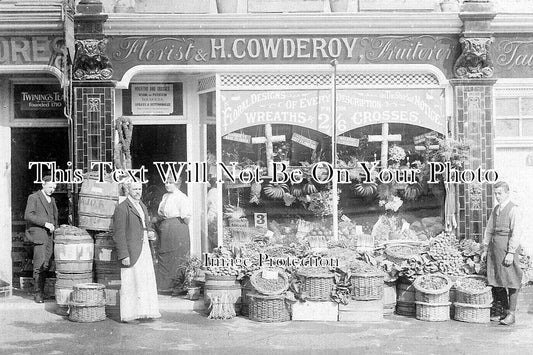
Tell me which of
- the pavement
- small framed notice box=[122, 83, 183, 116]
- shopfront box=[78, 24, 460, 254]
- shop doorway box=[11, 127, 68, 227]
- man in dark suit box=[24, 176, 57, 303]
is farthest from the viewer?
shop doorway box=[11, 127, 68, 227]

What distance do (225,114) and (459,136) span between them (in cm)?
345

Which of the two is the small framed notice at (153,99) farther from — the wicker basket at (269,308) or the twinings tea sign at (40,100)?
the wicker basket at (269,308)

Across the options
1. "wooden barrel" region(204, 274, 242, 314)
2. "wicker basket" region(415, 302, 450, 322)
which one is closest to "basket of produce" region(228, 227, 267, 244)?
"wooden barrel" region(204, 274, 242, 314)

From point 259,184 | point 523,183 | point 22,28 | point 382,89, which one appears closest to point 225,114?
point 259,184

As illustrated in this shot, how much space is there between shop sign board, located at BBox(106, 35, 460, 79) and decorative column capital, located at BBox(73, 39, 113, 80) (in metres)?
0.15

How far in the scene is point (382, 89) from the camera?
12258 mm

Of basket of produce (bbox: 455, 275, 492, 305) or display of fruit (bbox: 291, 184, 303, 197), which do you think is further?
display of fruit (bbox: 291, 184, 303, 197)

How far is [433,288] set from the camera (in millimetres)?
10570

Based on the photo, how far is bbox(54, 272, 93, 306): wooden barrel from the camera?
10.9m

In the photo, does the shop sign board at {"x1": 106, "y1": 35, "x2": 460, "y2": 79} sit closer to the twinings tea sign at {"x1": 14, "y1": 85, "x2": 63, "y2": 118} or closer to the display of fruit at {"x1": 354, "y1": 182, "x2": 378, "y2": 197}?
the twinings tea sign at {"x1": 14, "y1": 85, "x2": 63, "y2": 118}

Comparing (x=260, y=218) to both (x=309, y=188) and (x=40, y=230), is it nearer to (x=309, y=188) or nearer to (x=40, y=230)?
(x=309, y=188)

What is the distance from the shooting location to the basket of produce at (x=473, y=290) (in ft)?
34.2

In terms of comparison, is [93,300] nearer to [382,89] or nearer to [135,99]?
[135,99]

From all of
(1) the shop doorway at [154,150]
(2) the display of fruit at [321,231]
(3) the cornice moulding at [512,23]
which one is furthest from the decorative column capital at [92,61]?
(3) the cornice moulding at [512,23]
